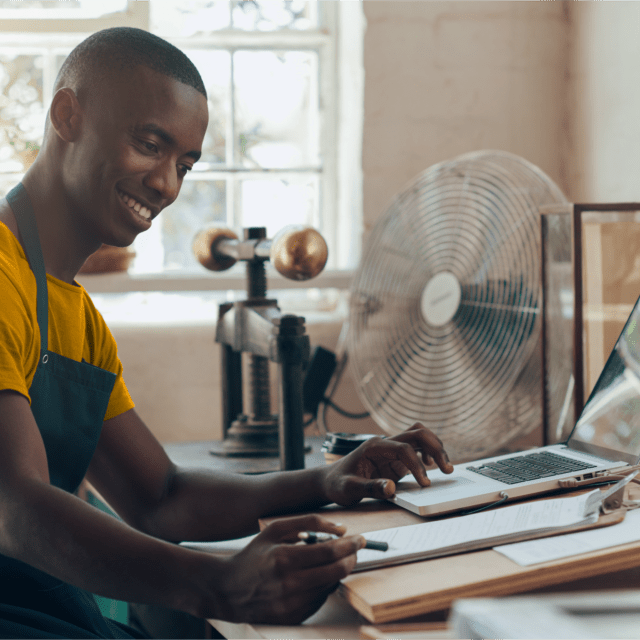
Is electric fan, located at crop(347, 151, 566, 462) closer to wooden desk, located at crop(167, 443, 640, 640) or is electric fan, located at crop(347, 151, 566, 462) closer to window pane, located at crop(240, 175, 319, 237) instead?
window pane, located at crop(240, 175, 319, 237)

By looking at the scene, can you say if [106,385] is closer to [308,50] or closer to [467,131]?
[467,131]

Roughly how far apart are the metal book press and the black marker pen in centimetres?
52

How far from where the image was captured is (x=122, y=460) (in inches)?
44.3

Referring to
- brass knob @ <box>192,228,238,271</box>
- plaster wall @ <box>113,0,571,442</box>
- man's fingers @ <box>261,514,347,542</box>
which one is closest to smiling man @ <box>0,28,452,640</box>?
man's fingers @ <box>261,514,347,542</box>

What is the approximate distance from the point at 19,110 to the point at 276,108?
0.72 m

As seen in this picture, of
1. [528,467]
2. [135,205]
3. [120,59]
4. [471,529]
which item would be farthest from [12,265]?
[528,467]

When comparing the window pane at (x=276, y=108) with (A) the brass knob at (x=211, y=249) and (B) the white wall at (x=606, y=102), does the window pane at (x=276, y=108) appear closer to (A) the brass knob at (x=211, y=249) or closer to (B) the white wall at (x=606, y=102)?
(A) the brass knob at (x=211, y=249)

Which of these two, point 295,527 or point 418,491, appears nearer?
point 295,527

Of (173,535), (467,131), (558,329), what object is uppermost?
(467,131)

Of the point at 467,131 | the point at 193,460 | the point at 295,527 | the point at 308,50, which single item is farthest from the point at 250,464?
the point at 308,50

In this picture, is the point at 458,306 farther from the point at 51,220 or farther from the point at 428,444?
the point at 51,220

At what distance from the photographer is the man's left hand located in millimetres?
964

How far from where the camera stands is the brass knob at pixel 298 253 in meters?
1.32

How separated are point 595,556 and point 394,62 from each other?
1.57 meters
